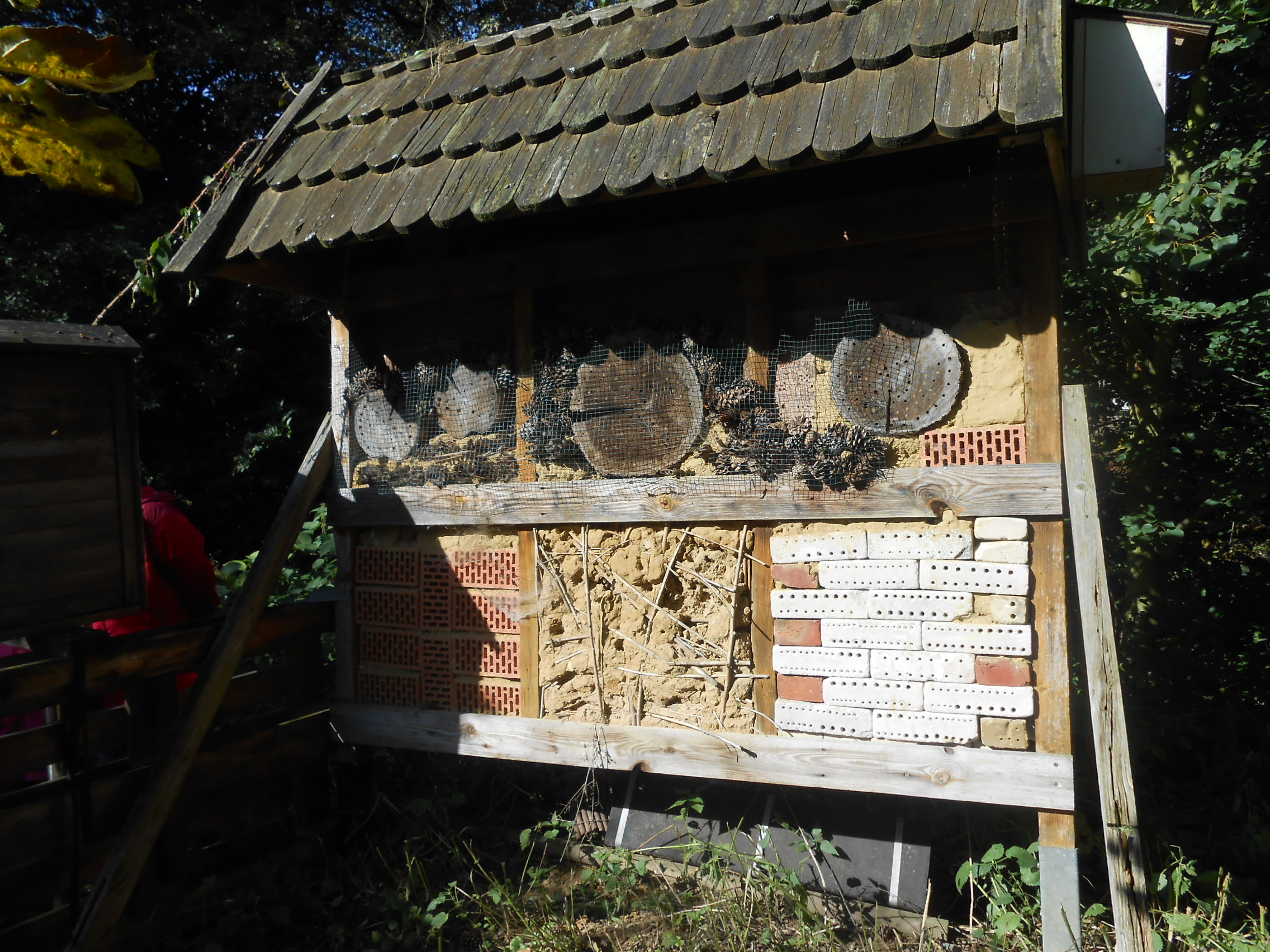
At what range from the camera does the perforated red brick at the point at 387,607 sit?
4.44 meters

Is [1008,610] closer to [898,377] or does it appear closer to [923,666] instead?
[923,666]

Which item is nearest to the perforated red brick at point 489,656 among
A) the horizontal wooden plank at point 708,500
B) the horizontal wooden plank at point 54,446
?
the horizontal wooden plank at point 708,500

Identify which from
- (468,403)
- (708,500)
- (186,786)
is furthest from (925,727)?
(186,786)

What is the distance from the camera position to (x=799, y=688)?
11.9ft

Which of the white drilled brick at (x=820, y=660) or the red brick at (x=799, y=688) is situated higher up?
the white drilled brick at (x=820, y=660)

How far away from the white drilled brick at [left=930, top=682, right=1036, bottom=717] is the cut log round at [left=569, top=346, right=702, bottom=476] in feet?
4.54

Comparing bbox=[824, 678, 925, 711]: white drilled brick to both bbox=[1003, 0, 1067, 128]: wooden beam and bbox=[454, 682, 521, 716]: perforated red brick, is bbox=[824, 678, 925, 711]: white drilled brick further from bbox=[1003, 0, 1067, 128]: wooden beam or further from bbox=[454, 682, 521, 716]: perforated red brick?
bbox=[1003, 0, 1067, 128]: wooden beam

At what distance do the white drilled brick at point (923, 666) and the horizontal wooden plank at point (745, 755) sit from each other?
0.86ft

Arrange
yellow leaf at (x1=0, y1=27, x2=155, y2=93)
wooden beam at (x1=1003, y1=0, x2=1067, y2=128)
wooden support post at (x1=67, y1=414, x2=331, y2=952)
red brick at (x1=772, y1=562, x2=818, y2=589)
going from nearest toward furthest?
yellow leaf at (x1=0, y1=27, x2=155, y2=93), wooden beam at (x1=1003, y1=0, x2=1067, y2=128), wooden support post at (x1=67, y1=414, x2=331, y2=952), red brick at (x1=772, y1=562, x2=818, y2=589)

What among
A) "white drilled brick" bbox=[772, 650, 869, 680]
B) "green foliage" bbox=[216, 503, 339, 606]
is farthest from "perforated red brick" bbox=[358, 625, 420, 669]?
"white drilled brick" bbox=[772, 650, 869, 680]

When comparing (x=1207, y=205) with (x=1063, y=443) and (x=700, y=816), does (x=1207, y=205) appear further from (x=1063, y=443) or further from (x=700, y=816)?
(x=700, y=816)

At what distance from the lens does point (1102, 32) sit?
346 cm

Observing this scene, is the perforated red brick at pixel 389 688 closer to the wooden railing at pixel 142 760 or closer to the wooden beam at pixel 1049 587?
the wooden railing at pixel 142 760

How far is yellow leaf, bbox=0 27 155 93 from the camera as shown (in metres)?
1.84
